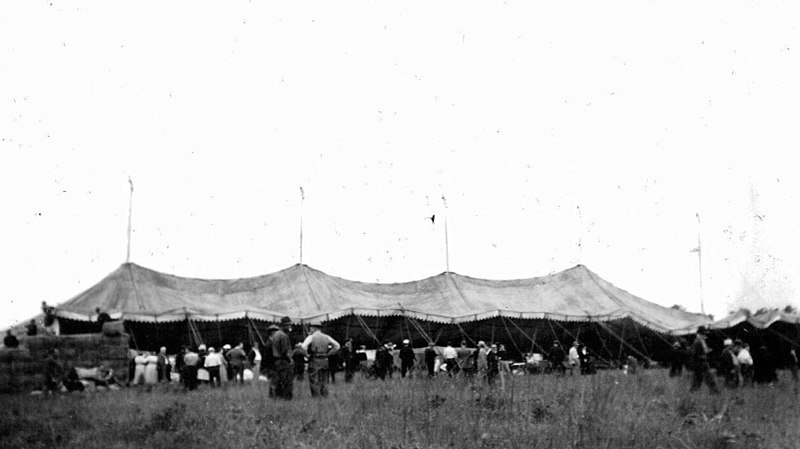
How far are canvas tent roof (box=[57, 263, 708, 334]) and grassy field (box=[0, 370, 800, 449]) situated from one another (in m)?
11.8

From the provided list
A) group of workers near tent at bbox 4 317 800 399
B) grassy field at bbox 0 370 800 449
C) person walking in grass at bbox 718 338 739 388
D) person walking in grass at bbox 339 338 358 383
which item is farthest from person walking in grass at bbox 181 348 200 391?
person walking in grass at bbox 718 338 739 388

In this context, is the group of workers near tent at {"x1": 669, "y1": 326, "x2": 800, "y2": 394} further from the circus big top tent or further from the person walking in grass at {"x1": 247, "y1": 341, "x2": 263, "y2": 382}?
the person walking in grass at {"x1": 247, "y1": 341, "x2": 263, "y2": 382}

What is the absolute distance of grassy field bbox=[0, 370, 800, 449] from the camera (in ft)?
28.1

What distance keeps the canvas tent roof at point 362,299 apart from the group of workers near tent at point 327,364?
2073 millimetres

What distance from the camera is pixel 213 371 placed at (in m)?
19.8

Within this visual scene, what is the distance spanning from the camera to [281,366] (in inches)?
539

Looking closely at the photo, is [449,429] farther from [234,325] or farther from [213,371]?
[234,325]

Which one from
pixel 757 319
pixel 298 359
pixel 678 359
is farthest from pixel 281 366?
pixel 757 319

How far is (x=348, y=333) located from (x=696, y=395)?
15.5m

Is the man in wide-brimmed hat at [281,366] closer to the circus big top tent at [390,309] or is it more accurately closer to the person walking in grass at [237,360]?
the person walking in grass at [237,360]

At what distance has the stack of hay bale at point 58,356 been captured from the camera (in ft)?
53.0

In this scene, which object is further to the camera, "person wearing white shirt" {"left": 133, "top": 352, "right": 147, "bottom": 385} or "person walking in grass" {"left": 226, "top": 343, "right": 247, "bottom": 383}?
"person wearing white shirt" {"left": 133, "top": 352, "right": 147, "bottom": 385}

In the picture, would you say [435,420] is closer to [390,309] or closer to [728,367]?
[728,367]

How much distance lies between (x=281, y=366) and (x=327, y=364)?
45.0 inches
